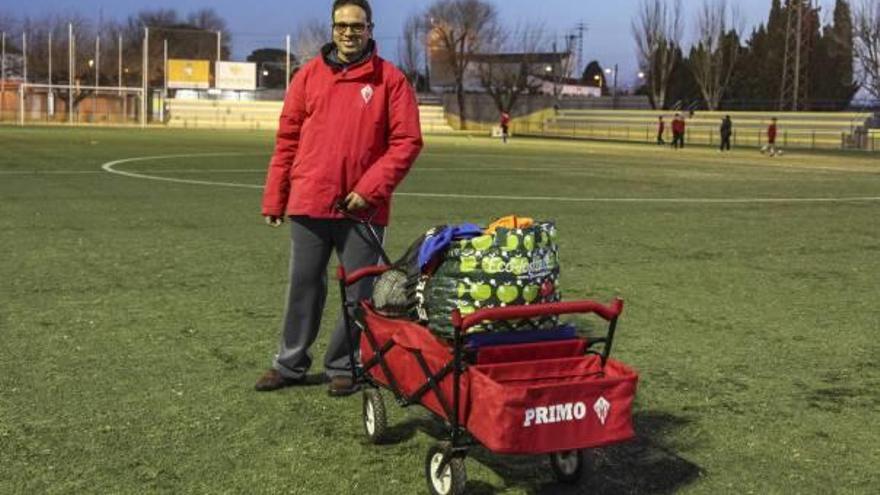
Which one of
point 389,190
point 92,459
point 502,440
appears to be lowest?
point 92,459

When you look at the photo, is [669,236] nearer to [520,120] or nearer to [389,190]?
[389,190]

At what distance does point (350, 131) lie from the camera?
4.53 meters

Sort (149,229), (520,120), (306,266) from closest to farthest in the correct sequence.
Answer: (306,266), (149,229), (520,120)

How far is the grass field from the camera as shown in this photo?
12.6 ft

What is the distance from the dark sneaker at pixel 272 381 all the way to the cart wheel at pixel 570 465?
5.60ft

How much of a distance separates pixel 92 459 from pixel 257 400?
38.8 inches

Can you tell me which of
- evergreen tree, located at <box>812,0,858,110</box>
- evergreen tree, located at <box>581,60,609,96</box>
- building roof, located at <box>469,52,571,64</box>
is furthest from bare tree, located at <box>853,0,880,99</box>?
evergreen tree, located at <box>581,60,609,96</box>

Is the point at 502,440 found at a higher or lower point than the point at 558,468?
higher

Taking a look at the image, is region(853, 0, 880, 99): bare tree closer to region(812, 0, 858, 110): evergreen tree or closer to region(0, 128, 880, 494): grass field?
region(812, 0, 858, 110): evergreen tree

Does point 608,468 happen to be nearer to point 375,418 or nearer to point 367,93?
point 375,418

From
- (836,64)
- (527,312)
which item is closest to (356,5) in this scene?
(527,312)

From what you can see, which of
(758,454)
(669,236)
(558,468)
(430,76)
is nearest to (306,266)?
(558,468)

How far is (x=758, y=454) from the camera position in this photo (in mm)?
4105

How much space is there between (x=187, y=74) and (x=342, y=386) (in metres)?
83.3
